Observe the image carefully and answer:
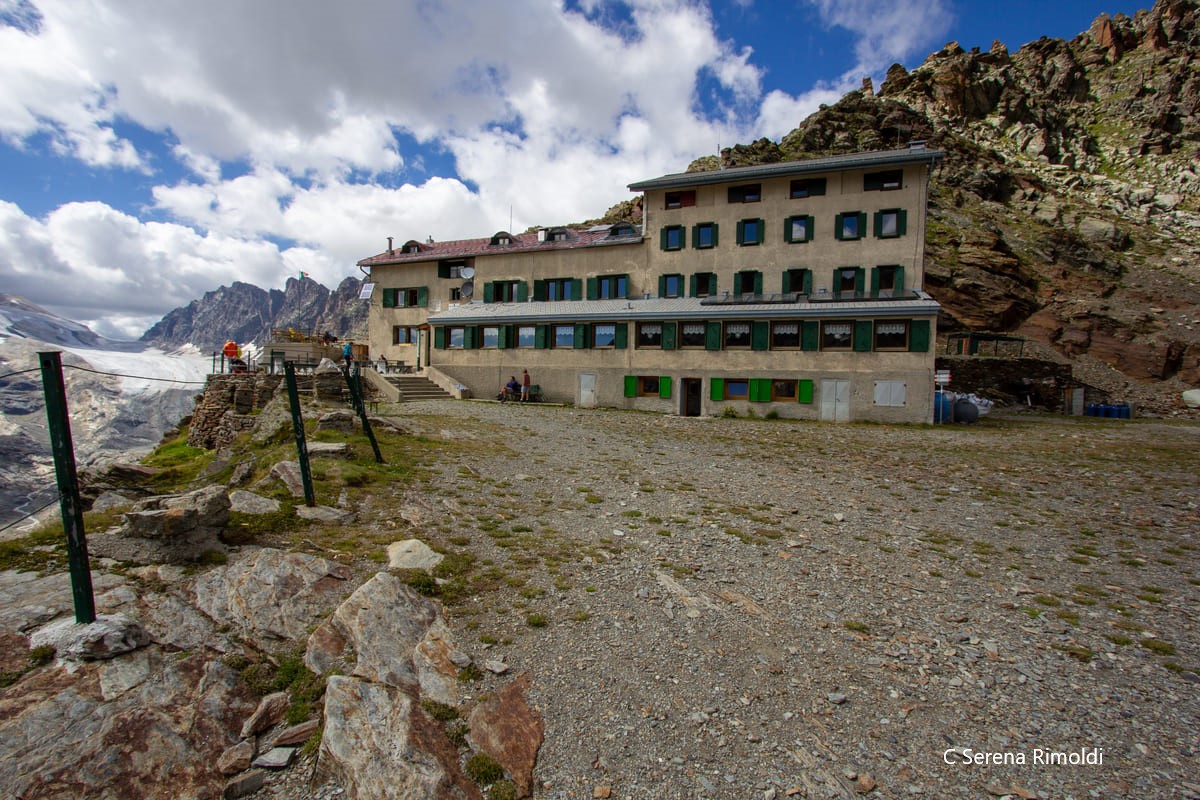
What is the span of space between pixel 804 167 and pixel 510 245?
78.3 ft

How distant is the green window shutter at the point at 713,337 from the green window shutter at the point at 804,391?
555 centimetres

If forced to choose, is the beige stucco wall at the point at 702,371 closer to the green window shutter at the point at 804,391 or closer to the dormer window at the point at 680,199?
the green window shutter at the point at 804,391

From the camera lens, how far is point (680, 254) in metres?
38.2

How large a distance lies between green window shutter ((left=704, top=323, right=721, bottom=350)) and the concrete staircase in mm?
18732

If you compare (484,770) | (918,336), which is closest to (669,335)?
(918,336)

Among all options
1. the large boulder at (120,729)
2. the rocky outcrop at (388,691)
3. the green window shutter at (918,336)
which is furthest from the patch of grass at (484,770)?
the green window shutter at (918,336)

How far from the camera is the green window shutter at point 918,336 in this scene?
96.4 ft

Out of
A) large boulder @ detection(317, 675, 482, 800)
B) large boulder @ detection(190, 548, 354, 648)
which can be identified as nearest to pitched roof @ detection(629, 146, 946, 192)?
large boulder @ detection(190, 548, 354, 648)

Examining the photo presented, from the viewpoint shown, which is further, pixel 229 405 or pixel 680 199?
pixel 680 199

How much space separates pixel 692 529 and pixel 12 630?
9.44m

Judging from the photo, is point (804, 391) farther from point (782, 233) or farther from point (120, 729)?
point (120, 729)

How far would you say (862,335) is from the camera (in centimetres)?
3052

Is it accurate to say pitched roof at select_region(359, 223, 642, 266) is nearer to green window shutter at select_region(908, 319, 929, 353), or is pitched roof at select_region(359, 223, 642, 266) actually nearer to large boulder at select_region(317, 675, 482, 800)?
green window shutter at select_region(908, 319, 929, 353)

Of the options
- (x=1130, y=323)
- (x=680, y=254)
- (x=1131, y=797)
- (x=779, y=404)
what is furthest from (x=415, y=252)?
(x=1130, y=323)
